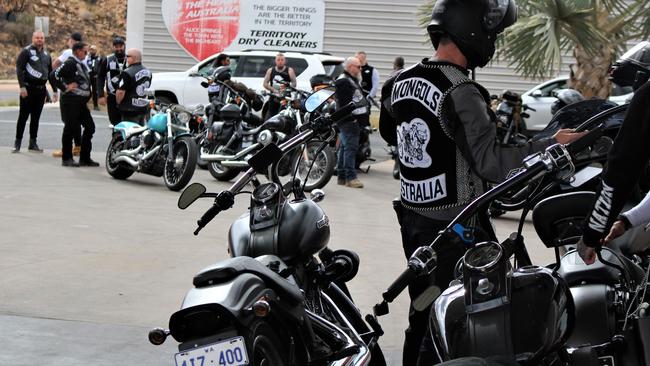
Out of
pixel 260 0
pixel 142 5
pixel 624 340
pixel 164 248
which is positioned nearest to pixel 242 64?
pixel 260 0

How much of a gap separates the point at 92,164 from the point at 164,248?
264 inches

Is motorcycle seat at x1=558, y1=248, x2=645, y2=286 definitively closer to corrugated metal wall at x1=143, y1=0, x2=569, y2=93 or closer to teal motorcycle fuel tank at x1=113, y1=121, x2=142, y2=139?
teal motorcycle fuel tank at x1=113, y1=121, x2=142, y2=139

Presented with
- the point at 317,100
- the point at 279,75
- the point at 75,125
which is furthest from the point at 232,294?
the point at 279,75

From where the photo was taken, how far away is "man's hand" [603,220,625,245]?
3929 millimetres

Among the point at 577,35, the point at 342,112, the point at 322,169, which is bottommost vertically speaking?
the point at 322,169

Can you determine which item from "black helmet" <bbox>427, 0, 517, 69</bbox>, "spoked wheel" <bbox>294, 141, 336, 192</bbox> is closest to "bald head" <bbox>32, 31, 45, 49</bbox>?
"spoked wheel" <bbox>294, 141, 336, 192</bbox>

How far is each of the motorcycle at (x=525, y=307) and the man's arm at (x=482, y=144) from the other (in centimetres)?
15

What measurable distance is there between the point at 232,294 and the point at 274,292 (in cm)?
27

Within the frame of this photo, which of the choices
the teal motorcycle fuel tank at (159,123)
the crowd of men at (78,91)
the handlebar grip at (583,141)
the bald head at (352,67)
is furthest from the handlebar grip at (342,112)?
the crowd of men at (78,91)

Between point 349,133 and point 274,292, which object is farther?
point 349,133

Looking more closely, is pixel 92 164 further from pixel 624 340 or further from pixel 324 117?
pixel 624 340

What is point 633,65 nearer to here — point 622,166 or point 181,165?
point 622,166

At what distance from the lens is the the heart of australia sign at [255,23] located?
28094mm

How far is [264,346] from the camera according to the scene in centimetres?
381
